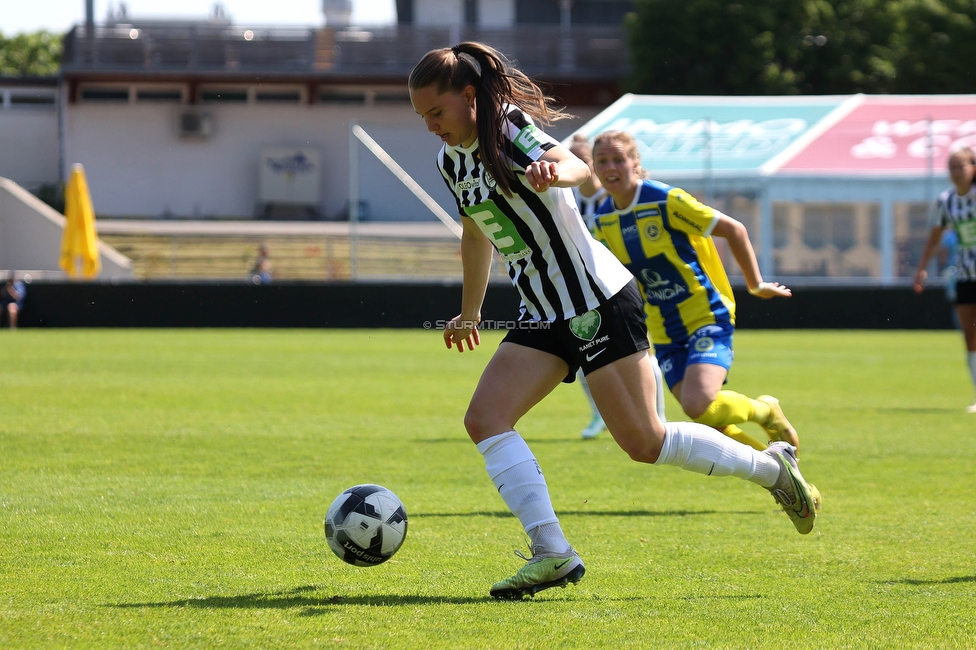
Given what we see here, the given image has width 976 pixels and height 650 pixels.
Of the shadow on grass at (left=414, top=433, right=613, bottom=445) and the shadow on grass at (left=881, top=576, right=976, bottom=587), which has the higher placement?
the shadow on grass at (left=881, top=576, right=976, bottom=587)

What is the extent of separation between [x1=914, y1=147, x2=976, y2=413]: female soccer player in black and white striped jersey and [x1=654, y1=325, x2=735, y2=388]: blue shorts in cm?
494

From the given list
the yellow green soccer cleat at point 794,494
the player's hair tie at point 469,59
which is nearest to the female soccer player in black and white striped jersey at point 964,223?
the yellow green soccer cleat at point 794,494

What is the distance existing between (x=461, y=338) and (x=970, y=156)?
707 cm

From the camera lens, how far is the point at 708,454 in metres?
4.56

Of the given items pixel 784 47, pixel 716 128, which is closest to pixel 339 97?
pixel 784 47

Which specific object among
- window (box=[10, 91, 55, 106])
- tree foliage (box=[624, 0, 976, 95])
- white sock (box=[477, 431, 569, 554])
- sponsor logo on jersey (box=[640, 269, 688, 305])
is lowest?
white sock (box=[477, 431, 569, 554])

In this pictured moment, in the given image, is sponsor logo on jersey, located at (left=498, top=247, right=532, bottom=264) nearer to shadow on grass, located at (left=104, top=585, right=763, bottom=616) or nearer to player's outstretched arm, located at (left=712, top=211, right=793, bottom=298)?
shadow on grass, located at (left=104, top=585, right=763, bottom=616)

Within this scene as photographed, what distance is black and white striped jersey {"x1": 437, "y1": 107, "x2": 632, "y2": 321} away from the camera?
4191 mm

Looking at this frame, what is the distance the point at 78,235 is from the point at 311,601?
24213mm

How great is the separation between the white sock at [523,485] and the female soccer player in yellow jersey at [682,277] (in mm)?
1841

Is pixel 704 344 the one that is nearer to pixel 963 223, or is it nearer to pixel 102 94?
pixel 963 223

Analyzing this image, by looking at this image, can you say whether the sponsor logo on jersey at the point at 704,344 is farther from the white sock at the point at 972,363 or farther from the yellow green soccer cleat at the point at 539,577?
the white sock at the point at 972,363

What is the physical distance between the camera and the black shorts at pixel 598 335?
424cm

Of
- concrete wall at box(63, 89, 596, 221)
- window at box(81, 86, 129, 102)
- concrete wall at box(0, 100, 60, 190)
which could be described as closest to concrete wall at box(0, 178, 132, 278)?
concrete wall at box(63, 89, 596, 221)
